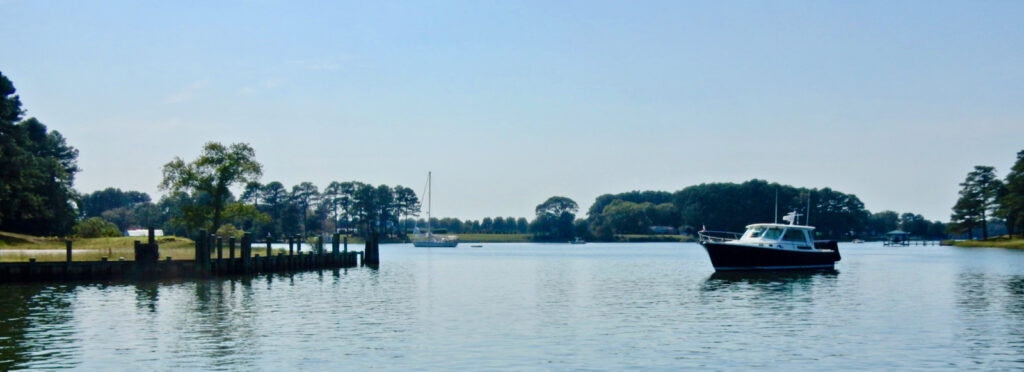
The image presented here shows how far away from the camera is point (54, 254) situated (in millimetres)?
64688

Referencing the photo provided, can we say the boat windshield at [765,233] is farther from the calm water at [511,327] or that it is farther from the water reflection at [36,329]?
the water reflection at [36,329]

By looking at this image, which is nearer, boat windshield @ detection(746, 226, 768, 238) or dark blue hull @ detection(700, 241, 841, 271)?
dark blue hull @ detection(700, 241, 841, 271)

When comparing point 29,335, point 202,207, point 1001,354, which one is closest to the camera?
point 1001,354

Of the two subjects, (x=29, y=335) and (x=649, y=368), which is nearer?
(x=649, y=368)

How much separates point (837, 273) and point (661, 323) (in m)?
43.7

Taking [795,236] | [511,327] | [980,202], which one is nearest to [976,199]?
[980,202]

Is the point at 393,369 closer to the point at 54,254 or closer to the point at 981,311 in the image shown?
the point at 981,311

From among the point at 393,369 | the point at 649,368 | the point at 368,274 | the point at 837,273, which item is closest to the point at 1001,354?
the point at 649,368

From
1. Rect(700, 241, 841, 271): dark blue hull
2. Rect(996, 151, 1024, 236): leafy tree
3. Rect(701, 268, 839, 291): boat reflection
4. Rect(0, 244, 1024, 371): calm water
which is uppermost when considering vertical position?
Rect(996, 151, 1024, 236): leafy tree

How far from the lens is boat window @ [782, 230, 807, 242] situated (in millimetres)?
72562

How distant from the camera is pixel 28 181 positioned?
3150 inches

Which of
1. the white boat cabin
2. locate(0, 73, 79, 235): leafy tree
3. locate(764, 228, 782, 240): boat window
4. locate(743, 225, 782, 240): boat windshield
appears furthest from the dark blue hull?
locate(0, 73, 79, 235): leafy tree

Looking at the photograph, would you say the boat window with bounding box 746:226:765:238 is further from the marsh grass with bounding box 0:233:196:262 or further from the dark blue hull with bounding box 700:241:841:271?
the marsh grass with bounding box 0:233:196:262

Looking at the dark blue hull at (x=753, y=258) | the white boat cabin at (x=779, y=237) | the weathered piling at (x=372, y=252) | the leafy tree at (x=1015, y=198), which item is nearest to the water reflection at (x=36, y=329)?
the dark blue hull at (x=753, y=258)
